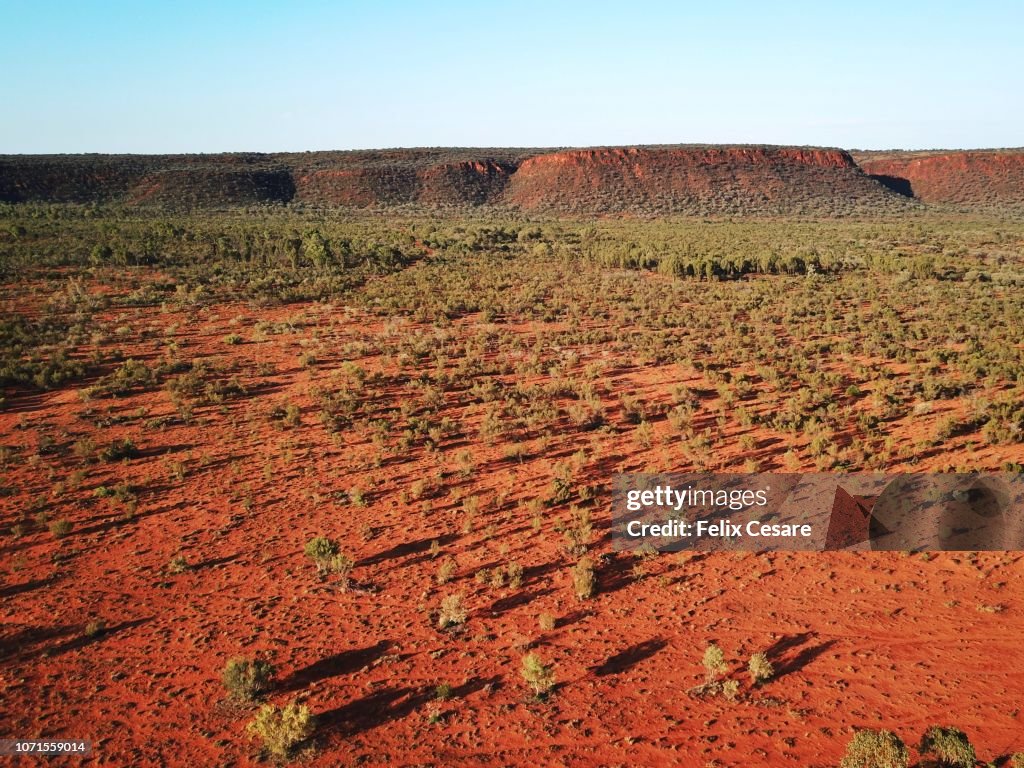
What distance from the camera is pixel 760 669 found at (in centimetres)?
683

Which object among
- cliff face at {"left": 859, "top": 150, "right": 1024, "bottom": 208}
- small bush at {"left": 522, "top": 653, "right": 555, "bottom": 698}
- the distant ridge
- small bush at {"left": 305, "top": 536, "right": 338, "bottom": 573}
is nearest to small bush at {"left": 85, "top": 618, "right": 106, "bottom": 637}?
small bush at {"left": 305, "top": 536, "right": 338, "bottom": 573}

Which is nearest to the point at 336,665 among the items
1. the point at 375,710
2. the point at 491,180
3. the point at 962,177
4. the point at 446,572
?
the point at 375,710

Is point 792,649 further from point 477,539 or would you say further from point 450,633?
point 477,539

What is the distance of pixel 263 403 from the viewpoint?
15711 mm

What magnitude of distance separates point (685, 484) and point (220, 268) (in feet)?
101

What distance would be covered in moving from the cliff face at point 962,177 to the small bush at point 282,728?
9808 centimetres

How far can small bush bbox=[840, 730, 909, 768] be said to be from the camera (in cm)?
545

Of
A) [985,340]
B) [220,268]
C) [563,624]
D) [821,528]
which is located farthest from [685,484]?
[220,268]

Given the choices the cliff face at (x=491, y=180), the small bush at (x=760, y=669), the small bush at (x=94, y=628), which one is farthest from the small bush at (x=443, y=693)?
the cliff face at (x=491, y=180)

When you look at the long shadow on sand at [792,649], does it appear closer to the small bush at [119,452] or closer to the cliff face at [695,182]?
the small bush at [119,452]

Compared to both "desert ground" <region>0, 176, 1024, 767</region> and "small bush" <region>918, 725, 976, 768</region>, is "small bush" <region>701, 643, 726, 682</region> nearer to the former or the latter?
"desert ground" <region>0, 176, 1024, 767</region>

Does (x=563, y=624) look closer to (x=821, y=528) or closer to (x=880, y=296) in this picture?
(x=821, y=528)

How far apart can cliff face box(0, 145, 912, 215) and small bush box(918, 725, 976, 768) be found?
2779 inches

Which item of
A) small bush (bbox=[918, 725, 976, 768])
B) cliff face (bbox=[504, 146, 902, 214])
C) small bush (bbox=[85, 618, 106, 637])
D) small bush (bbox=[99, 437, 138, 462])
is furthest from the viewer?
cliff face (bbox=[504, 146, 902, 214])
